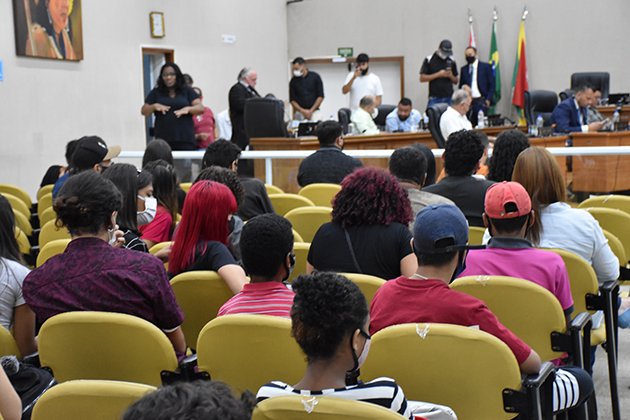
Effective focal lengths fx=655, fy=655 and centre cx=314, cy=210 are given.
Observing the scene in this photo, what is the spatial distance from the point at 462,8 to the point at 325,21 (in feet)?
8.18

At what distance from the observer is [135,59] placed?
30.4 ft

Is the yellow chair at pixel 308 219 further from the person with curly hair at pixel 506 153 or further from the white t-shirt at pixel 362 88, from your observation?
the white t-shirt at pixel 362 88

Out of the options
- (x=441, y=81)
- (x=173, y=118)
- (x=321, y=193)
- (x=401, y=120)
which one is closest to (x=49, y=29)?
(x=173, y=118)

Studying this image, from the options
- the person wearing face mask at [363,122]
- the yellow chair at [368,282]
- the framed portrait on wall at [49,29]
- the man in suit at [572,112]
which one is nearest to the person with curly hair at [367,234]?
the yellow chair at [368,282]

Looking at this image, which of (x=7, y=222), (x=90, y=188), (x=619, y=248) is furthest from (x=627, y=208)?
(x=7, y=222)

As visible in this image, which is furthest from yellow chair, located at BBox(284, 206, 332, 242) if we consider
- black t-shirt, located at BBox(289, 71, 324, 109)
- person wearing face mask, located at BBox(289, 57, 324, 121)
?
black t-shirt, located at BBox(289, 71, 324, 109)

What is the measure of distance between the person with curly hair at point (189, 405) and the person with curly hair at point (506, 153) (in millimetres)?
2890

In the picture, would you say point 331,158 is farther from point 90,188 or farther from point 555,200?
point 90,188

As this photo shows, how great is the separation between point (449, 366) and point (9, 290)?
1.39 m

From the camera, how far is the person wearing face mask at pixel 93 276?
2.00 meters

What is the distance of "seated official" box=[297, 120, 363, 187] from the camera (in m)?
4.68

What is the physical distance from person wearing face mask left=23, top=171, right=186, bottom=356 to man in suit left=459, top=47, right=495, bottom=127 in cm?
944

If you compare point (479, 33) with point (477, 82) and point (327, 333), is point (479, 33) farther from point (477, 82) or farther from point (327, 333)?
point (327, 333)

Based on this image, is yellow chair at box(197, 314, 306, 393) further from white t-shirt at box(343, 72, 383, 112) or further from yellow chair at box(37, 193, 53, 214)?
white t-shirt at box(343, 72, 383, 112)
